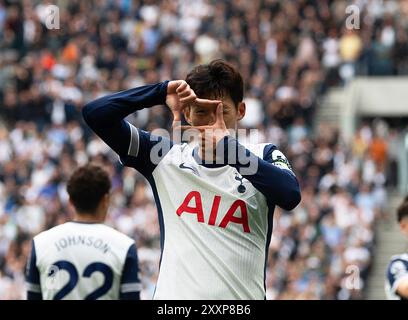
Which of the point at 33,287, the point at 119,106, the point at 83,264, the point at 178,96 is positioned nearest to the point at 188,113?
the point at 178,96

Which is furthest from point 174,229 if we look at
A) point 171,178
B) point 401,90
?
point 401,90

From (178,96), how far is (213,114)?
0.16 meters

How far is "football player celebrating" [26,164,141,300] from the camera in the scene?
596cm

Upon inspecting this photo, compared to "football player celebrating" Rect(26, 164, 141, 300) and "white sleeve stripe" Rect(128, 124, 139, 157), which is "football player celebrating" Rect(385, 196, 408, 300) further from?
"white sleeve stripe" Rect(128, 124, 139, 157)

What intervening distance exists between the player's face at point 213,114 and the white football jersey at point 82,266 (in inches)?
54.7

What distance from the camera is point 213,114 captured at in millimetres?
4758

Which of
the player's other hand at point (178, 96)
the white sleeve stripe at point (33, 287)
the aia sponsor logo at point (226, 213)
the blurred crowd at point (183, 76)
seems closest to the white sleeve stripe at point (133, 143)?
the player's other hand at point (178, 96)

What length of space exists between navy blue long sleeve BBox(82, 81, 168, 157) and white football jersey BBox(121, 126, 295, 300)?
96 millimetres

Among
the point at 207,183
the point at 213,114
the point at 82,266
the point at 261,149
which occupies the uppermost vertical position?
the point at 213,114

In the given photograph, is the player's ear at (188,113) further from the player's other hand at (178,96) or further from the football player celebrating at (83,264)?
the football player celebrating at (83,264)

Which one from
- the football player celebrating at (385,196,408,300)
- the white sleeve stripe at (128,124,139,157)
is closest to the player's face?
the white sleeve stripe at (128,124,139,157)

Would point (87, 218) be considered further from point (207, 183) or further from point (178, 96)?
point (178, 96)

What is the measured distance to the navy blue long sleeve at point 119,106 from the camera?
4859 millimetres
